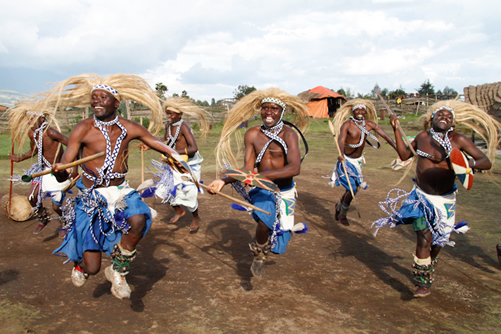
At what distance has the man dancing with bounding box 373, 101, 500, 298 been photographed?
12.8 feet

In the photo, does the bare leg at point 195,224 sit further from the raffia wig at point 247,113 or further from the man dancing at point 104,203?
the man dancing at point 104,203

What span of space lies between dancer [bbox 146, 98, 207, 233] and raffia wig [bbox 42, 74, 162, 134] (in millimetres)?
2198

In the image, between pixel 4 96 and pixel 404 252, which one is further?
pixel 404 252

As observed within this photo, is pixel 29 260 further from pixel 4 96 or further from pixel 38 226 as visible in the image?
pixel 4 96

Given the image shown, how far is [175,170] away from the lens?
20.8 ft

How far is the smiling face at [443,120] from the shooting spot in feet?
13.6

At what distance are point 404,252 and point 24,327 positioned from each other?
4442 mm

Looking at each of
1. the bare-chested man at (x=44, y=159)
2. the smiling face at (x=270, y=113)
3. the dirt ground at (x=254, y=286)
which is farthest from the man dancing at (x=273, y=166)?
the bare-chested man at (x=44, y=159)

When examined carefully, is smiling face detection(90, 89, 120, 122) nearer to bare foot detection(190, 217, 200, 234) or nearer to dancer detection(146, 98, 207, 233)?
dancer detection(146, 98, 207, 233)

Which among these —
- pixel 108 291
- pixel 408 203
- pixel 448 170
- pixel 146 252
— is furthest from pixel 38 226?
pixel 448 170

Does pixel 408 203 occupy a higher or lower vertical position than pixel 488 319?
higher

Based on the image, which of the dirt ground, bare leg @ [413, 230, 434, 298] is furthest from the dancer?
bare leg @ [413, 230, 434, 298]

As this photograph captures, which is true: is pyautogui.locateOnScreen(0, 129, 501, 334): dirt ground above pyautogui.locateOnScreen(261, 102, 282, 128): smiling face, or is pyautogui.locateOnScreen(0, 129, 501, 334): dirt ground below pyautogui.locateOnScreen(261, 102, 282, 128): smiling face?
below

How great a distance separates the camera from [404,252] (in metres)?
5.23
